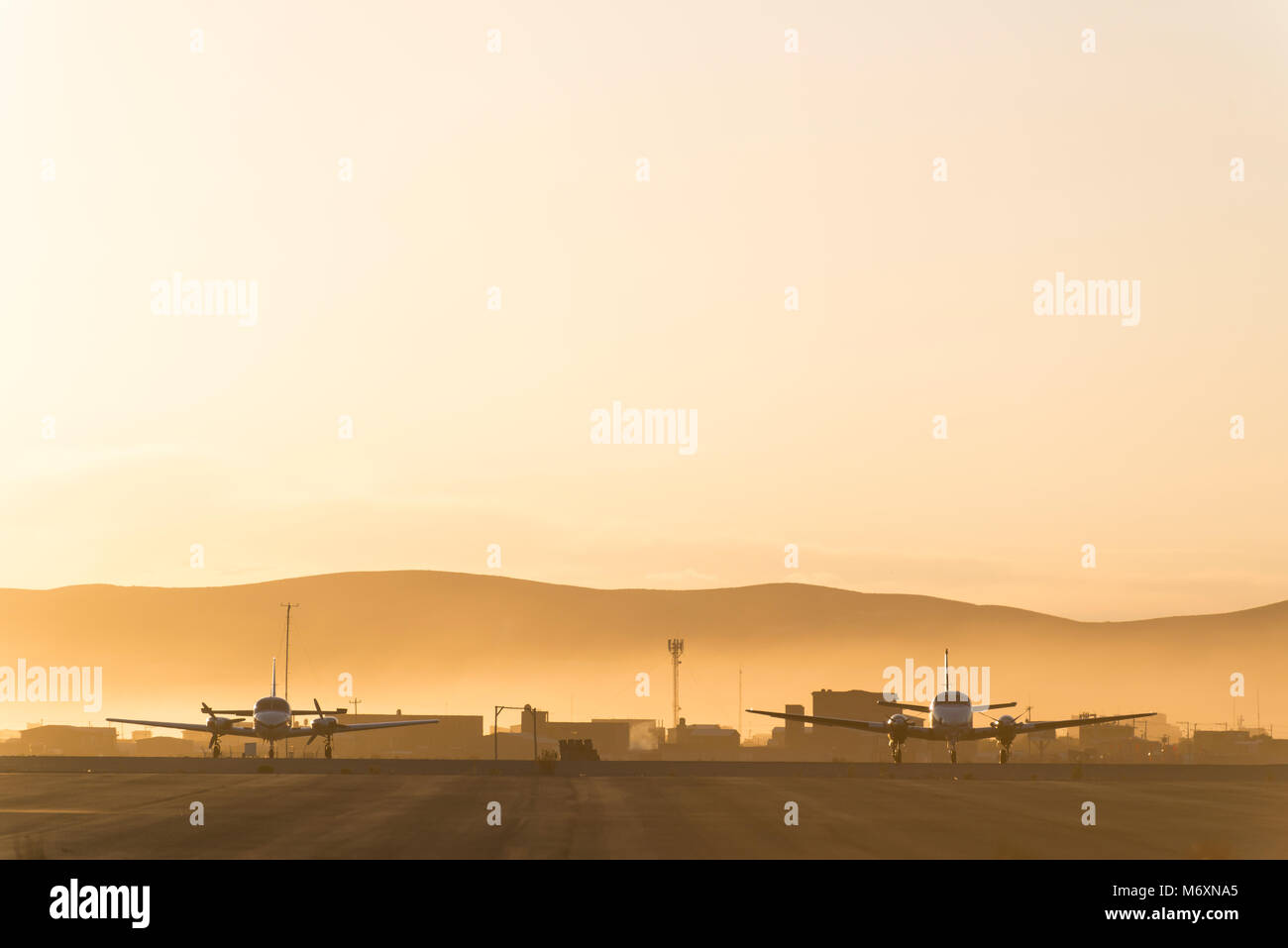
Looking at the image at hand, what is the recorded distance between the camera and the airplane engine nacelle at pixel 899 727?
88500 millimetres

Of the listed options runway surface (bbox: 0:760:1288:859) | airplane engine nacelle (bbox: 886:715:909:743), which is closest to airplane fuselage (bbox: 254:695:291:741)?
runway surface (bbox: 0:760:1288:859)

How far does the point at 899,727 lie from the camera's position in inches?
3484

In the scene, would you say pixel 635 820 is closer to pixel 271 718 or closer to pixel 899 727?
pixel 899 727

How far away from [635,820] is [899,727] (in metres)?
50.1

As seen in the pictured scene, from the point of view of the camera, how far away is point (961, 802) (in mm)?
51312

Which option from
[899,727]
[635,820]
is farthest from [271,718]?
[635,820]

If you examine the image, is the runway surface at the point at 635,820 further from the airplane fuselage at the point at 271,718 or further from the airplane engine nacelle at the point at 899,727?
the airplane fuselage at the point at 271,718

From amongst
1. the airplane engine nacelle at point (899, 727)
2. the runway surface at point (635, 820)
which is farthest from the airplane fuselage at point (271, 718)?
the airplane engine nacelle at point (899, 727)

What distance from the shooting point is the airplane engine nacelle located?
88500mm

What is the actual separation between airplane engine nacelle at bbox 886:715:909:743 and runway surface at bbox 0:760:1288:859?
17.9 meters

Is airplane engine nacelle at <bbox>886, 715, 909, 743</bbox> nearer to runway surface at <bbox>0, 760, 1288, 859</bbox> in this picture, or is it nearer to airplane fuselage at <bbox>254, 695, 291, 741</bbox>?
runway surface at <bbox>0, 760, 1288, 859</bbox>
